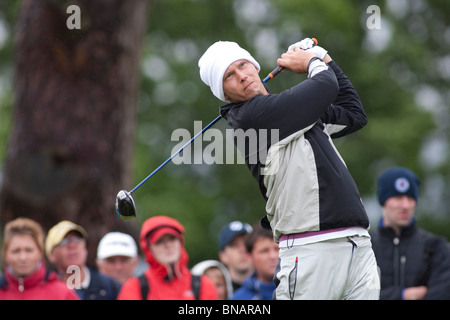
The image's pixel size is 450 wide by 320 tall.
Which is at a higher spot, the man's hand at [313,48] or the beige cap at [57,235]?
the man's hand at [313,48]

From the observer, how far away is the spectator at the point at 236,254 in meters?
8.12

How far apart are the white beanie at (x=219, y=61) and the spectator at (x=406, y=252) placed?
2.58 m

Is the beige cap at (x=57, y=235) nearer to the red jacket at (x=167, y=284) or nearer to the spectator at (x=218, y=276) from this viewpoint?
the red jacket at (x=167, y=284)

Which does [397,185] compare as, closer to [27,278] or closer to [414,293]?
[414,293]

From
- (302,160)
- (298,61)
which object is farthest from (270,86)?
(302,160)

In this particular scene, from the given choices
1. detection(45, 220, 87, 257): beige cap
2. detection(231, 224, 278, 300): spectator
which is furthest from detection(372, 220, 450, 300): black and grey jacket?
detection(45, 220, 87, 257): beige cap

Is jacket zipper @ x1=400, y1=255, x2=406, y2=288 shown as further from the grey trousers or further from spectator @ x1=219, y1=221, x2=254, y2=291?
the grey trousers

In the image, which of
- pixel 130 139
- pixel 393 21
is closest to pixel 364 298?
pixel 130 139

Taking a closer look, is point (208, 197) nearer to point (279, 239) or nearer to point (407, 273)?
point (407, 273)

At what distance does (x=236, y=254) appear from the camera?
26.9 ft

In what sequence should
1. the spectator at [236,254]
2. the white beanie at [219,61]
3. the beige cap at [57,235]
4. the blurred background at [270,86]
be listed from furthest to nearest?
the blurred background at [270,86]
the spectator at [236,254]
the beige cap at [57,235]
the white beanie at [219,61]

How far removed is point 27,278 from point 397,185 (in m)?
3.31

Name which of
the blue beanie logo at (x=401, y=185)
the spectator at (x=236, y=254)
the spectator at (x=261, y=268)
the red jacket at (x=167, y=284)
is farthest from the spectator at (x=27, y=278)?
the blue beanie logo at (x=401, y=185)

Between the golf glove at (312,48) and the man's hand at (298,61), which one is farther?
the golf glove at (312,48)
